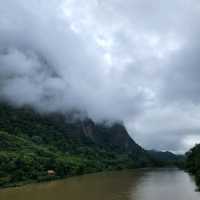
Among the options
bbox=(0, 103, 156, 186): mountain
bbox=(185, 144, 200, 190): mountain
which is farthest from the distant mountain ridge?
bbox=(185, 144, 200, 190): mountain

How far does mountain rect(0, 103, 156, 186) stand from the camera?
5810 cm

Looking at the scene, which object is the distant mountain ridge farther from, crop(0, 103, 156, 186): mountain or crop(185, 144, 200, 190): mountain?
crop(185, 144, 200, 190): mountain

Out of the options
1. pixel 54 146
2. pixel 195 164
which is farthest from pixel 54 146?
pixel 195 164

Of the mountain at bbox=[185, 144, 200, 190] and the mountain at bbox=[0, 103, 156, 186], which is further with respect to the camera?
the mountain at bbox=[0, 103, 156, 186]

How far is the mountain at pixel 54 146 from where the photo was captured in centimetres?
5810

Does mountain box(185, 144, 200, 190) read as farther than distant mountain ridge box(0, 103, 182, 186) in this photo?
No

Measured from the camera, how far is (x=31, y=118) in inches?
4304

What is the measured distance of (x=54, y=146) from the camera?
97.7 m

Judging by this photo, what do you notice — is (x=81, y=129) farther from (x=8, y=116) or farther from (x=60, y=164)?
(x=60, y=164)

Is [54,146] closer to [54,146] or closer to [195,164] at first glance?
[54,146]

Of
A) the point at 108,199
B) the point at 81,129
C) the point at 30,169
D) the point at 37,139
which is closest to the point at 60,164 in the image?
the point at 30,169

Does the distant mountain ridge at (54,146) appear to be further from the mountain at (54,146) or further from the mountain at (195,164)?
the mountain at (195,164)

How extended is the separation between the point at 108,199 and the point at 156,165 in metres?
103

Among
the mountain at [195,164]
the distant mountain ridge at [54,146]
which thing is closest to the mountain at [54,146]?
the distant mountain ridge at [54,146]
